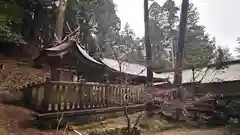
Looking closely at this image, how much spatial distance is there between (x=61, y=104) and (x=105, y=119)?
223 cm

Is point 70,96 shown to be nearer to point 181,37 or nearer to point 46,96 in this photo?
point 46,96

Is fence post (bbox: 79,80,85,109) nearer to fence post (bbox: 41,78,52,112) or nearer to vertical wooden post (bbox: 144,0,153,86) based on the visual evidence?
fence post (bbox: 41,78,52,112)

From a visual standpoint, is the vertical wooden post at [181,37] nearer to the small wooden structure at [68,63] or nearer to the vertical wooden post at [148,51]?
the vertical wooden post at [148,51]

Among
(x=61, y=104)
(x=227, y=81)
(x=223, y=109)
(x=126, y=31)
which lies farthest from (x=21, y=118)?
(x=126, y=31)

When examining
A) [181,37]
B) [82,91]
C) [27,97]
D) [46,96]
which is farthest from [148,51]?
[46,96]

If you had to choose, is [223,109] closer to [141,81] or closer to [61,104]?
[141,81]

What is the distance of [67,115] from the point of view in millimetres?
7277

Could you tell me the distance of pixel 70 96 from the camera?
7.52 m

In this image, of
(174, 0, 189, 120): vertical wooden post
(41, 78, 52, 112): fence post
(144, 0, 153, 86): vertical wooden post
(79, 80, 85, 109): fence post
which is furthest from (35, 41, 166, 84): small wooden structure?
(174, 0, 189, 120): vertical wooden post

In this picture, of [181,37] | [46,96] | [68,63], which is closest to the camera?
[46,96]

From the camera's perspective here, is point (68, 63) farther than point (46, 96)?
Yes

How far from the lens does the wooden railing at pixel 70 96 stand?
6.98 metres

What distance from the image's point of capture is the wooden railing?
275 inches

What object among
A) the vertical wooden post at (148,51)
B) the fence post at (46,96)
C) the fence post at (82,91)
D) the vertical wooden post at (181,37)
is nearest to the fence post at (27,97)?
the fence post at (46,96)
